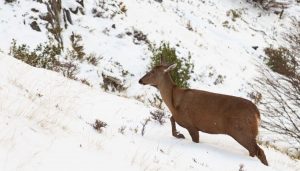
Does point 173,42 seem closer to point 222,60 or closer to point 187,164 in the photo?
point 222,60

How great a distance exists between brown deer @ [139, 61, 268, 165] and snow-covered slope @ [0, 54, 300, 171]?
229mm

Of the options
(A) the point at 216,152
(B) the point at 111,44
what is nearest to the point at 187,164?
(A) the point at 216,152

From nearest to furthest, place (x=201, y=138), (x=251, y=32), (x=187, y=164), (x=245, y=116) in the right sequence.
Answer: (x=187, y=164) → (x=245, y=116) → (x=201, y=138) → (x=251, y=32)

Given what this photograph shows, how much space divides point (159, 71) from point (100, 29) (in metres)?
8.56

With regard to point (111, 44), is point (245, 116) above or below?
above

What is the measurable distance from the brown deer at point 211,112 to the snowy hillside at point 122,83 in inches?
9.4

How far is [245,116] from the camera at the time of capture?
7.30 metres

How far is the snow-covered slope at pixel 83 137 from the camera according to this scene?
14.3 ft

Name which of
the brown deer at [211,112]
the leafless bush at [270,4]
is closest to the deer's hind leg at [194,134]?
the brown deer at [211,112]

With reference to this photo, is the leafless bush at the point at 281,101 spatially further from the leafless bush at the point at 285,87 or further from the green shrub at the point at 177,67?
the green shrub at the point at 177,67

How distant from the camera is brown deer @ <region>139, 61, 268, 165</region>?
733 cm

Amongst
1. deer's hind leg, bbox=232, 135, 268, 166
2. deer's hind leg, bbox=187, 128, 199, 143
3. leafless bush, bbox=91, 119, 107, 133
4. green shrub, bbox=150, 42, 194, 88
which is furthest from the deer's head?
green shrub, bbox=150, 42, 194, 88

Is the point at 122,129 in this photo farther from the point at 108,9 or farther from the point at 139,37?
the point at 108,9

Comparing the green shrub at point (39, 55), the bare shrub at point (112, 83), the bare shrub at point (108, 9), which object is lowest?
the bare shrub at point (112, 83)
